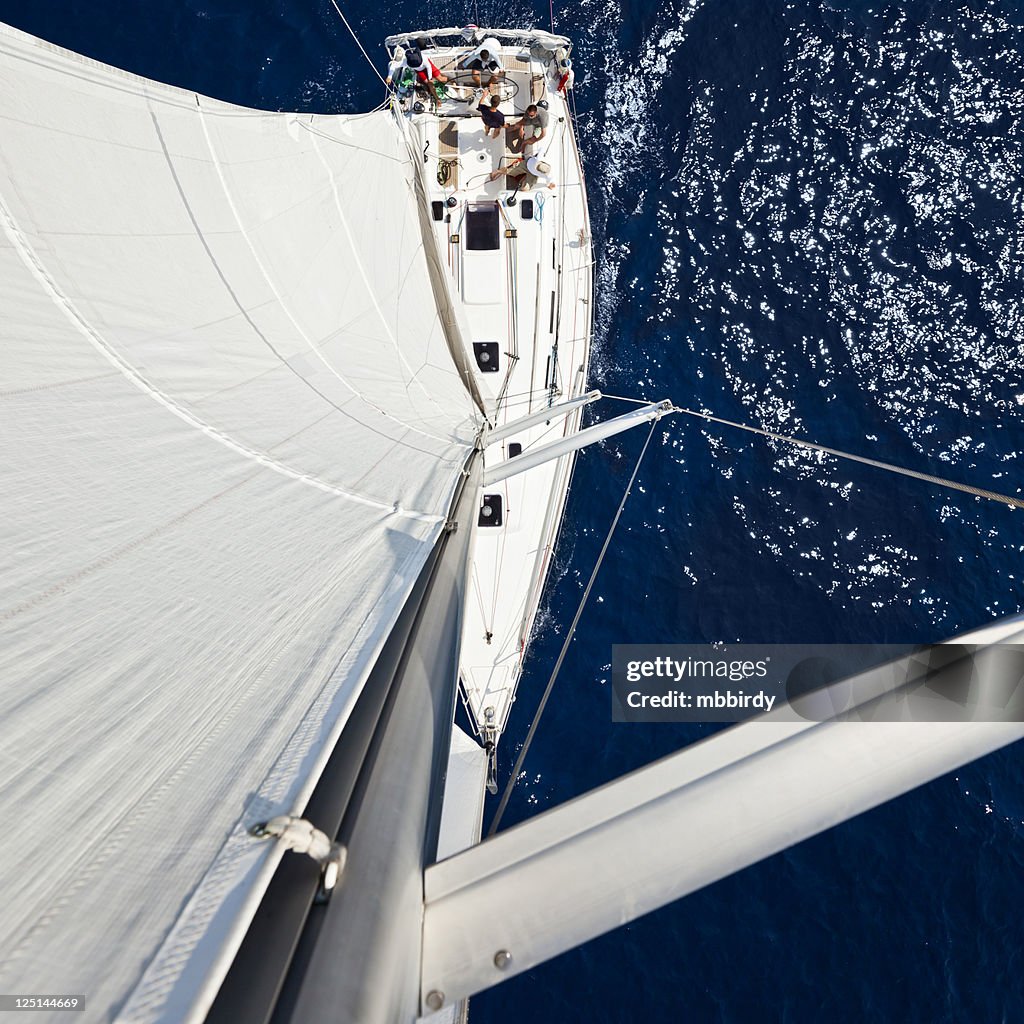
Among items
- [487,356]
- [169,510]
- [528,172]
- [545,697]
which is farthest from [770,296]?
[169,510]

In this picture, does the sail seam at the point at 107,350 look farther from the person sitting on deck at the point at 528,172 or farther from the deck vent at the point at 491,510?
the person sitting on deck at the point at 528,172

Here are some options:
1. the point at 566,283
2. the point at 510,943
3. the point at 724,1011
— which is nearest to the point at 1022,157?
the point at 566,283

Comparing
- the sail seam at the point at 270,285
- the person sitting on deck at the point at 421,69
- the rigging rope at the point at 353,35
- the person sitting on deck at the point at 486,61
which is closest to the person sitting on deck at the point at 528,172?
the person sitting on deck at the point at 486,61

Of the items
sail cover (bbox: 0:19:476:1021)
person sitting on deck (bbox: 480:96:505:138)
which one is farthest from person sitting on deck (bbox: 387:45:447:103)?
sail cover (bbox: 0:19:476:1021)

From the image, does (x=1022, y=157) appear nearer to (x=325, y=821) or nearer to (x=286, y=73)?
(x=286, y=73)

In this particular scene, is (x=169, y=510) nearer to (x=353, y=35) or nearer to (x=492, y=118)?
(x=492, y=118)

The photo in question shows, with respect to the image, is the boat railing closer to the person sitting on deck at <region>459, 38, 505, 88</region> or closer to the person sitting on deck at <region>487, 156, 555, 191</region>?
the person sitting on deck at <region>459, 38, 505, 88</region>

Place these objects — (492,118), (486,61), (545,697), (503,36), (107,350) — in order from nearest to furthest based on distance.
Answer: (107,350) < (545,697) < (486,61) < (492,118) < (503,36)
